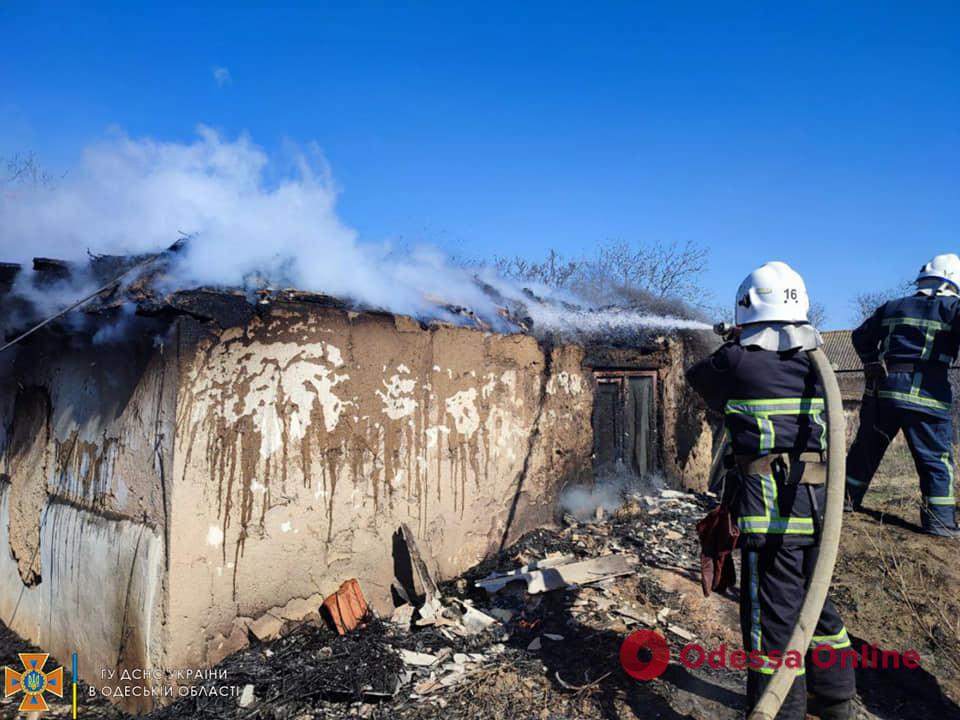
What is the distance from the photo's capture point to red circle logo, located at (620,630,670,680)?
3377 millimetres

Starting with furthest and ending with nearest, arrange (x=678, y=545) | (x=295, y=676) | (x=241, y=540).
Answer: (x=678, y=545)
(x=241, y=540)
(x=295, y=676)

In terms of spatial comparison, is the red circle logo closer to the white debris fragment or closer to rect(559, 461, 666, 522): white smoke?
the white debris fragment

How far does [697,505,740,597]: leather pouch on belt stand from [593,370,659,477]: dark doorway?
3.72 meters

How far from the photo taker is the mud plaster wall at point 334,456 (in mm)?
3701

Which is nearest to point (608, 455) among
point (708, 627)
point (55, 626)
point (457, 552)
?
point (457, 552)

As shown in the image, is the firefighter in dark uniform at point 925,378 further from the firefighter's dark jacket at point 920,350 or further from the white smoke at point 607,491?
the white smoke at point 607,491

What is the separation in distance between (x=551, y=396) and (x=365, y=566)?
263cm

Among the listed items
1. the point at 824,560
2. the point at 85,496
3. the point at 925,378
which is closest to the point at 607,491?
the point at 925,378

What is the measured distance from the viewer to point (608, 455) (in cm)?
689

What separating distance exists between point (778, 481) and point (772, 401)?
0.38 metres

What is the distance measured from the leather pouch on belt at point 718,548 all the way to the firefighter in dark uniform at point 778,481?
0.05m

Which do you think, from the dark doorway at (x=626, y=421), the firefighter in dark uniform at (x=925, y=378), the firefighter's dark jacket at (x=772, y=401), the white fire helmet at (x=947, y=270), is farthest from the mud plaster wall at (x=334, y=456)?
the white fire helmet at (x=947, y=270)

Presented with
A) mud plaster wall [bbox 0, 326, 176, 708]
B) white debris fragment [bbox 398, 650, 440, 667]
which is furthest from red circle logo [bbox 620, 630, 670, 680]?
mud plaster wall [bbox 0, 326, 176, 708]

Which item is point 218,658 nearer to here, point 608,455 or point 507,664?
point 507,664
